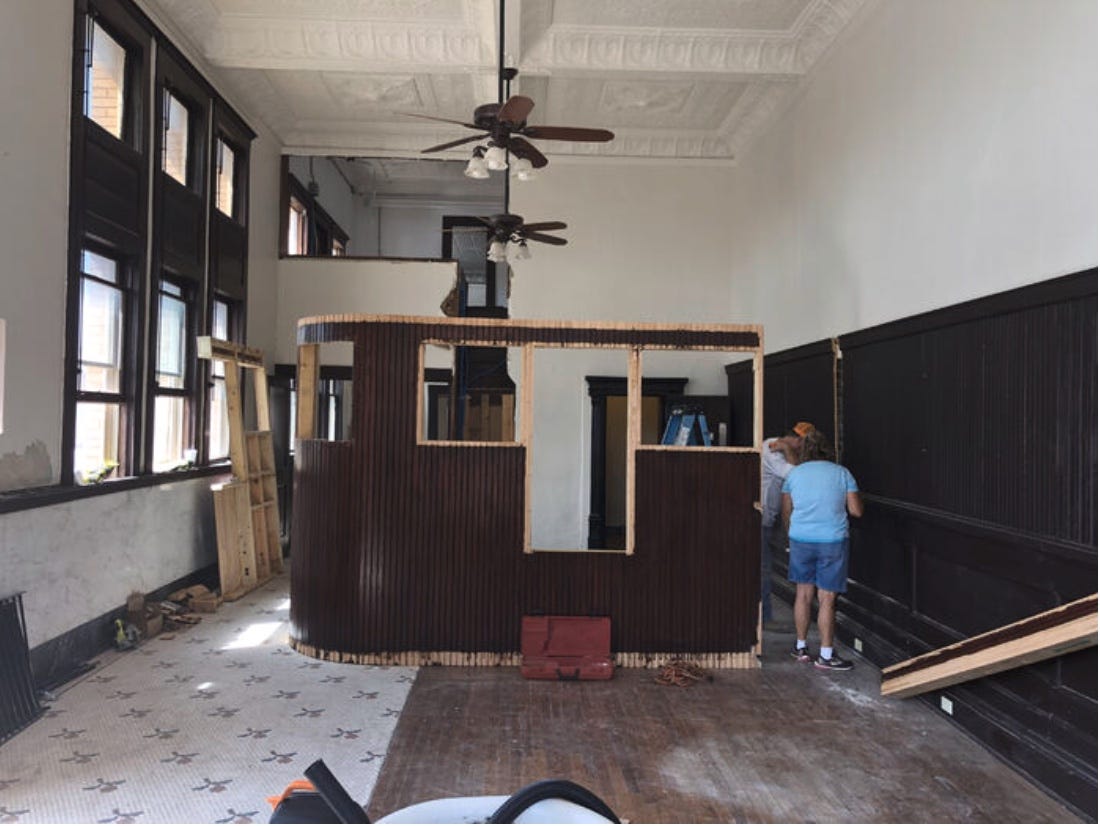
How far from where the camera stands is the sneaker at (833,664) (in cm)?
498

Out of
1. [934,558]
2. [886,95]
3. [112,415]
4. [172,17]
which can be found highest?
[172,17]

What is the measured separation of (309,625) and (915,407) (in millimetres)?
4273

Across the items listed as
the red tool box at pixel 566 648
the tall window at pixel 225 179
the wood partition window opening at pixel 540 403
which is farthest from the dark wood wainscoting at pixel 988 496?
the tall window at pixel 225 179

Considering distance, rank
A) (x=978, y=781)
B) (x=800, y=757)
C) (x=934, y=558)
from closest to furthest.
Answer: (x=978, y=781), (x=800, y=757), (x=934, y=558)

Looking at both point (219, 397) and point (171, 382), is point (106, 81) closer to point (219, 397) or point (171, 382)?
point (171, 382)

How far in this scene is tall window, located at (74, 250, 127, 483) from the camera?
5.25 metres

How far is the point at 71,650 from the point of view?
191 inches

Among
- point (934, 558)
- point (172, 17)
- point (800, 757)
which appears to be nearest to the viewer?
point (800, 757)

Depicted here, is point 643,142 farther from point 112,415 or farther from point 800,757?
point 800,757

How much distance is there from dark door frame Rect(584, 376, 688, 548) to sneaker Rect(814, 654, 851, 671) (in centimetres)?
432

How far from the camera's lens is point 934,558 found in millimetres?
4488

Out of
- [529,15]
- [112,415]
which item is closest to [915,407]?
[529,15]

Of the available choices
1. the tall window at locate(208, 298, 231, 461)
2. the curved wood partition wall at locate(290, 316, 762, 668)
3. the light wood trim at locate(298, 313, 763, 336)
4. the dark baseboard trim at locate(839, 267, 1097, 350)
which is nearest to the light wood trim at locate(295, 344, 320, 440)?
the curved wood partition wall at locate(290, 316, 762, 668)

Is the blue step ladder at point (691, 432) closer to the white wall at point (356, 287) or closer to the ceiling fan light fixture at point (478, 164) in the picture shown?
the ceiling fan light fixture at point (478, 164)
